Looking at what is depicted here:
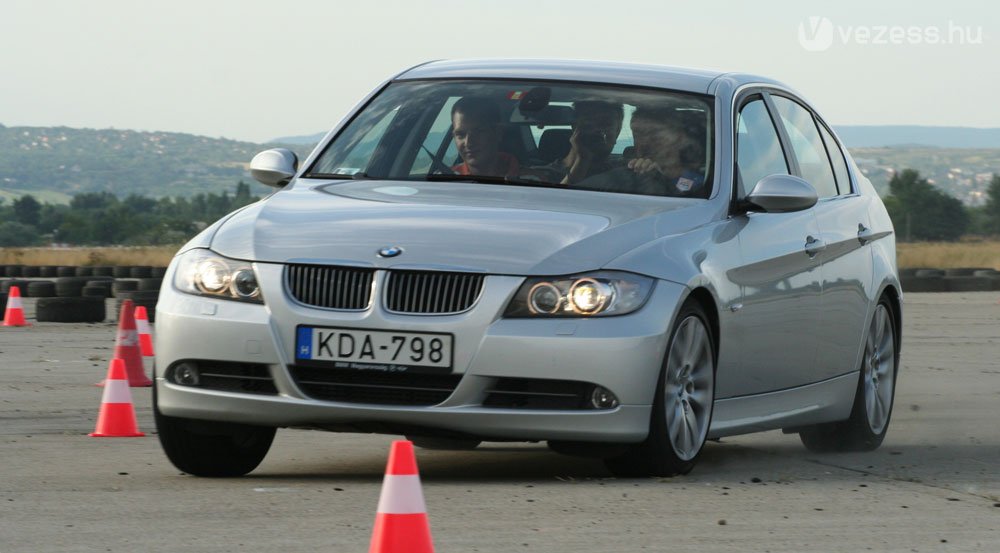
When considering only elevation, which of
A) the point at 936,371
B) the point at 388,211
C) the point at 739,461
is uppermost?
the point at 388,211

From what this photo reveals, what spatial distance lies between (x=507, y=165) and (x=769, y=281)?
3.96 ft

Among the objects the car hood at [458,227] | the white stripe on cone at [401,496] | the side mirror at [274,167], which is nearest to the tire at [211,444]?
the car hood at [458,227]

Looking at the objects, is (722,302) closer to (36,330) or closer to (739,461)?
(739,461)

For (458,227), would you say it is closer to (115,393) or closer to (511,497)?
(511,497)

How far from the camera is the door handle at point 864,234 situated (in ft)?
29.6

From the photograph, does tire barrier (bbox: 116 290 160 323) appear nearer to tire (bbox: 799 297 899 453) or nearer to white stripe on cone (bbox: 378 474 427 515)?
tire (bbox: 799 297 899 453)

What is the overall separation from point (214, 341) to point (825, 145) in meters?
3.94

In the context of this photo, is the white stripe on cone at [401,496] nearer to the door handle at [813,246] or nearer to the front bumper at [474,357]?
the front bumper at [474,357]

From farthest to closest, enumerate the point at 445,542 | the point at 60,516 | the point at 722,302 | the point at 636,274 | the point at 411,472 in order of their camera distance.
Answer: the point at 722,302
the point at 636,274
the point at 60,516
the point at 445,542
the point at 411,472

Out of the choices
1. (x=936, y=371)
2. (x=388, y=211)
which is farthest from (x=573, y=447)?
(x=936, y=371)

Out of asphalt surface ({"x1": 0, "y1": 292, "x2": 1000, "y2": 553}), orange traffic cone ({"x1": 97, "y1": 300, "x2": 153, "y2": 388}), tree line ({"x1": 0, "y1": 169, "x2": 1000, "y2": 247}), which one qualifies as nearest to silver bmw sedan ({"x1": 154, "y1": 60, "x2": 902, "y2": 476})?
asphalt surface ({"x1": 0, "y1": 292, "x2": 1000, "y2": 553})

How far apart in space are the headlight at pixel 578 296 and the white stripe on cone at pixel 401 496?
1723mm

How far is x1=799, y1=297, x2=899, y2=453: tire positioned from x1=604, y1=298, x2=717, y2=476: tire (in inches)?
80.3

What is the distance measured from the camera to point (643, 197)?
7.30 meters
